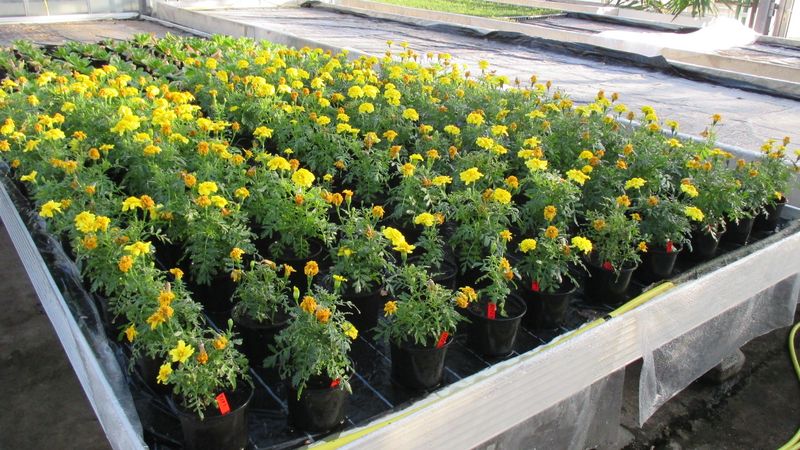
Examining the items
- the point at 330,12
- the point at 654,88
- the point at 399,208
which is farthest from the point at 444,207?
the point at 330,12

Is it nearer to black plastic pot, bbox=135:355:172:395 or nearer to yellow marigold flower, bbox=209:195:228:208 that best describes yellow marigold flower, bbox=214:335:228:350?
black plastic pot, bbox=135:355:172:395

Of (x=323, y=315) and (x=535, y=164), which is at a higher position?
(x=535, y=164)

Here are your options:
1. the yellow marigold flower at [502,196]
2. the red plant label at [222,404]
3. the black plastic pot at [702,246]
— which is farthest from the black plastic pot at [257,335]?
the black plastic pot at [702,246]

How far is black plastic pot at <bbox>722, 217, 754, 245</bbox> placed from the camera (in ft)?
11.0

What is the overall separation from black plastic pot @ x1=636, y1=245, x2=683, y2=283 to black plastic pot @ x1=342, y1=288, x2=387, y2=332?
130cm

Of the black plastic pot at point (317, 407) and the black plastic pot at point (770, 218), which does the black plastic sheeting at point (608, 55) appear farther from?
the black plastic pot at point (317, 407)

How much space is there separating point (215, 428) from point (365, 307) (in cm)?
82

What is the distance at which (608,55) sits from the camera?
752 centimetres

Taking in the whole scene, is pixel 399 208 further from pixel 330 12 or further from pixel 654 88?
pixel 330 12

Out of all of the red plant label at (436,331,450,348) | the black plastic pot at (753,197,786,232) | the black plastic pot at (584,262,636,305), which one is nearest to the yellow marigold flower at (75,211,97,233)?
the red plant label at (436,331,450,348)

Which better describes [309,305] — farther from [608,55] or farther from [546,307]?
[608,55]

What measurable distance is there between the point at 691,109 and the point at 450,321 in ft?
Result: 13.5

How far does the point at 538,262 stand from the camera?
2.53 meters

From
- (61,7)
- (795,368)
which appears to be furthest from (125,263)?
(61,7)
